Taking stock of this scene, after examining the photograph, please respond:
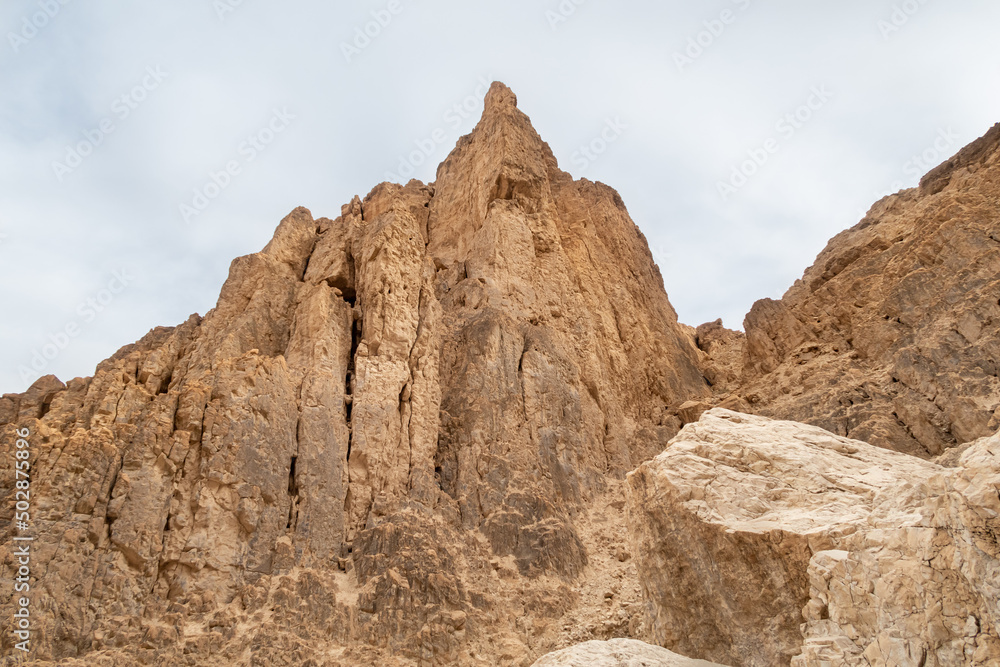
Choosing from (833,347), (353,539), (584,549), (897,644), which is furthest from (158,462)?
(833,347)

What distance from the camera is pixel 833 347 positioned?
24.9m

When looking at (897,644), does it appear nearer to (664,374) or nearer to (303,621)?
(303,621)

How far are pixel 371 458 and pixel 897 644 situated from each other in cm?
1716

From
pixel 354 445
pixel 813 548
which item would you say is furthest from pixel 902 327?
pixel 354 445

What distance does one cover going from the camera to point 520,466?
916 inches

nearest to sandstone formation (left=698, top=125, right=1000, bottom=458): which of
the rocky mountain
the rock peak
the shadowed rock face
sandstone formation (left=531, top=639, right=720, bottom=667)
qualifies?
the rocky mountain

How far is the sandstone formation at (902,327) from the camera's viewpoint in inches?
757

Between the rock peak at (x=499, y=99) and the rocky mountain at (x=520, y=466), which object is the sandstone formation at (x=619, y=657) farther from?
the rock peak at (x=499, y=99)

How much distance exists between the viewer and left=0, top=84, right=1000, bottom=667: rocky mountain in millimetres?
9680

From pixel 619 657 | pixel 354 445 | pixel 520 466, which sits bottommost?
pixel 619 657

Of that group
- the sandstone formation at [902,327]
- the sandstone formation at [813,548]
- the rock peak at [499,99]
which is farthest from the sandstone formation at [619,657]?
the rock peak at [499,99]

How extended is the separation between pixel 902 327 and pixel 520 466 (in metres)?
14.3

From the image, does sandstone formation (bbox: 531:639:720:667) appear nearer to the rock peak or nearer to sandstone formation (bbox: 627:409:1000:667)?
sandstone formation (bbox: 627:409:1000:667)

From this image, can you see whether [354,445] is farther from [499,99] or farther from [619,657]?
[499,99]
